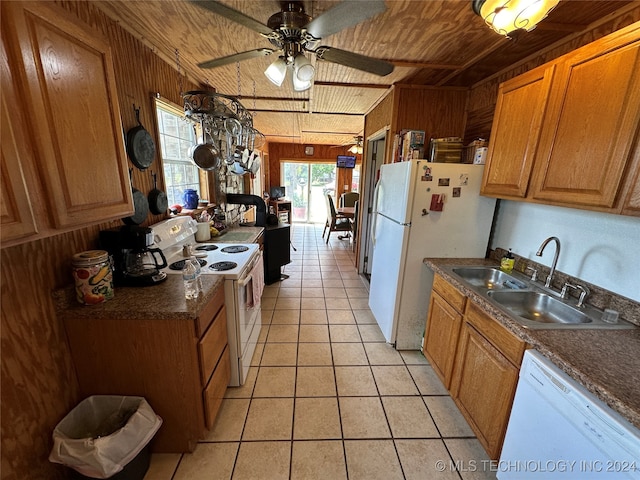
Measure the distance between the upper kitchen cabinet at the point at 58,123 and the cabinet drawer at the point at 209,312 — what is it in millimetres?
614

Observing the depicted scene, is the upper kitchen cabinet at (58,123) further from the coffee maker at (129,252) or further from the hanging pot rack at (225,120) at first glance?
the hanging pot rack at (225,120)

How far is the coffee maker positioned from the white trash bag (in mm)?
572

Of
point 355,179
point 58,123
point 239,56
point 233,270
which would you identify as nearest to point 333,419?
point 233,270

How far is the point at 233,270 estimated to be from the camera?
1707 mm

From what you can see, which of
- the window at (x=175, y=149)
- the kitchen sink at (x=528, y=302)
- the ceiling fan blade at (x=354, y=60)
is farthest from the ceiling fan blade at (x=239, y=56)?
the kitchen sink at (x=528, y=302)

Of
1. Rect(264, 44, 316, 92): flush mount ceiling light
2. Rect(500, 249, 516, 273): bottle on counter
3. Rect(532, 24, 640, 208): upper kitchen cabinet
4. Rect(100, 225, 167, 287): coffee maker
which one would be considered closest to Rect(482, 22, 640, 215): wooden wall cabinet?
Rect(532, 24, 640, 208): upper kitchen cabinet

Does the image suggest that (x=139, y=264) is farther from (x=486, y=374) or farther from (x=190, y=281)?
(x=486, y=374)

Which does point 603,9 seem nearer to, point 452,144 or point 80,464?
point 452,144

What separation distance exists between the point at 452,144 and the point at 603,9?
938 millimetres

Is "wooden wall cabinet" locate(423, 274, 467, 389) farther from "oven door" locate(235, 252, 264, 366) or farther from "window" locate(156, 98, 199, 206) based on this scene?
"window" locate(156, 98, 199, 206)

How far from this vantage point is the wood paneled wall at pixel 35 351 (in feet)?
3.12

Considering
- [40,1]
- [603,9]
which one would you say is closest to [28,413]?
[40,1]

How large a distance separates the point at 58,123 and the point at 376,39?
1.75 meters

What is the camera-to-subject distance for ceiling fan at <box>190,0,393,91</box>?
3.27 feet
